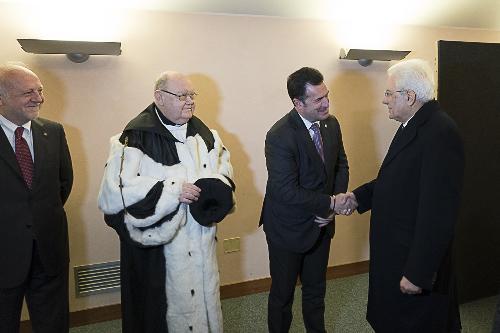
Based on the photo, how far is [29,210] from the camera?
5.49 feet

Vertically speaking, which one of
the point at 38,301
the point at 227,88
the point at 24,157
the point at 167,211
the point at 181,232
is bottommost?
the point at 38,301

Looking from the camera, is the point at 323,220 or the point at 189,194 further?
the point at 323,220

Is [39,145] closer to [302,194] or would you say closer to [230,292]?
[302,194]

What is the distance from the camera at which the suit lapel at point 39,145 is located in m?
1.72

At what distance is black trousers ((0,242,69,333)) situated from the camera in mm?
1689

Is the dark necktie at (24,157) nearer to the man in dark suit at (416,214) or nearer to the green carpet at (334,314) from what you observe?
the green carpet at (334,314)

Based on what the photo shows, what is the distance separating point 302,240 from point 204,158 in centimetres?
64

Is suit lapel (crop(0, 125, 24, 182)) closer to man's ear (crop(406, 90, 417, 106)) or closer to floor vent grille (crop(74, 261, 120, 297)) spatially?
floor vent grille (crop(74, 261, 120, 297))

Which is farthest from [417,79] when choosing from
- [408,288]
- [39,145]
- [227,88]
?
[39,145]

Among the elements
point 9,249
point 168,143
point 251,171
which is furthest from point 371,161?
point 9,249

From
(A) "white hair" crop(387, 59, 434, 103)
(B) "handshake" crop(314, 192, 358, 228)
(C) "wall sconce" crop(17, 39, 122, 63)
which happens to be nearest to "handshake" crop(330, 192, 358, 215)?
(B) "handshake" crop(314, 192, 358, 228)

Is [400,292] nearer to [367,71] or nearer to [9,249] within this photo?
[9,249]

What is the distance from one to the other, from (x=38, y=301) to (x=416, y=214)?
170 centimetres

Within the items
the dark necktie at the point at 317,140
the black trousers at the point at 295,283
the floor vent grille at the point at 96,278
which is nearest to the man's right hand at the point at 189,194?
the black trousers at the point at 295,283
